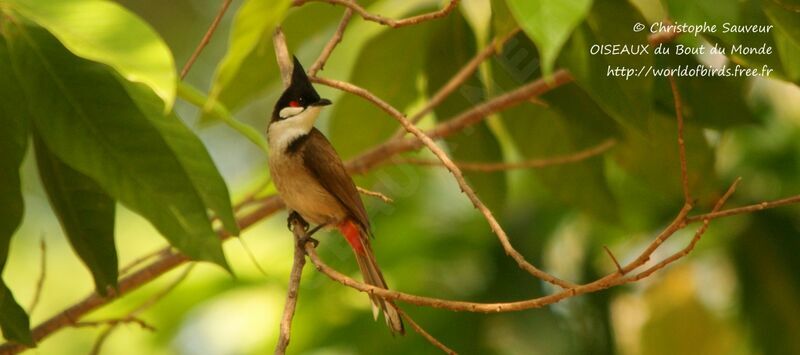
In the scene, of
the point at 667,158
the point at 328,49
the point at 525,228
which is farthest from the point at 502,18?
the point at 525,228

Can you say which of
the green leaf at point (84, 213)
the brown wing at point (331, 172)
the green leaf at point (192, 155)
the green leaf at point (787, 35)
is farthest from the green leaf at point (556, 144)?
the green leaf at point (84, 213)

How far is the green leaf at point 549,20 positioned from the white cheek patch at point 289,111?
1.30 m

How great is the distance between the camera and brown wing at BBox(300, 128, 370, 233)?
243cm

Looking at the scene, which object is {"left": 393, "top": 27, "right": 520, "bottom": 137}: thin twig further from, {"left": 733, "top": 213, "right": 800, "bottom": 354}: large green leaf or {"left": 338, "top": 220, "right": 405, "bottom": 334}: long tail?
{"left": 733, "top": 213, "right": 800, "bottom": 354}: large green leaf

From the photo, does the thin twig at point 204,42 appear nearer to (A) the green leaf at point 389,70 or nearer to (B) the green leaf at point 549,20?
(A) the green leaf at point 389,70

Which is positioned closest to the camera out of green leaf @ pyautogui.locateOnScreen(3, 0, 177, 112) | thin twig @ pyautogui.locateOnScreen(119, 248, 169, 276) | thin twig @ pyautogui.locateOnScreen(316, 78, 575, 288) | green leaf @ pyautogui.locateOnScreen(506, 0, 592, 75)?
green leaf @ pyautogui.locateOnScreen(506, 0, 592, 75)

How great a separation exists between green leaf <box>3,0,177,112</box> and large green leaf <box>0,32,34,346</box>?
132 millimetres

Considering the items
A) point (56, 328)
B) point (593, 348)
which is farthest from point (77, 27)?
point (593, 348)

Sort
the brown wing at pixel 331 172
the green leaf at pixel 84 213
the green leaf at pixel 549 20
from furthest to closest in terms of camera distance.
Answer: the brown wing at pixel 331 172
the green leaf at pixel 84 213
the green leaf at pixel 549 20

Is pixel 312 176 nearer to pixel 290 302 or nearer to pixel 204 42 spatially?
pixel 204 42

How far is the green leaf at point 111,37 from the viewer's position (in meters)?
1.33

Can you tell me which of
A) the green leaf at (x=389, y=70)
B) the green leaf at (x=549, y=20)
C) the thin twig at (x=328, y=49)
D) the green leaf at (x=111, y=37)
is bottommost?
the green leaf at (x=389, y=70)

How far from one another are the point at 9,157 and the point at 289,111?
94 centimetres

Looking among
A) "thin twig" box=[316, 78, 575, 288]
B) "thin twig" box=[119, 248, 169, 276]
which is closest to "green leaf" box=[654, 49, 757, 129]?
"thin twig" box=[316, 78, 575, 288]
